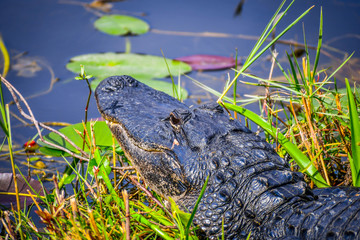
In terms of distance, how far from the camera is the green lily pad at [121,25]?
5289 millimetres

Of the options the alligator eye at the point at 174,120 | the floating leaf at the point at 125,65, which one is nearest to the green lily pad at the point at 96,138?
the alligator eye at the point at 174,120

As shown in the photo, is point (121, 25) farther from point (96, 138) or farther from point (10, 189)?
point (10, 189)

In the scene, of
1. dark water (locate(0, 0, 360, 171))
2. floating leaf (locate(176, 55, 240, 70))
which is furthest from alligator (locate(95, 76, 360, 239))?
floating leaf (locate(176, 55, 240, 70))

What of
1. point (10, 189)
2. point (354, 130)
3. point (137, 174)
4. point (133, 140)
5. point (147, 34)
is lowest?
point (10, 189)

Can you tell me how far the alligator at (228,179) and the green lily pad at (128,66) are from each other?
1861 millimetres

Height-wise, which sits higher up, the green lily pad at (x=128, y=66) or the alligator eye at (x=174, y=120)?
the alligator eye at (x=174, y=120)

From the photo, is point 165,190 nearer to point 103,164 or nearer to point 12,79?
point 103,164

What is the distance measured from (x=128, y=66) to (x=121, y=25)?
127 cm

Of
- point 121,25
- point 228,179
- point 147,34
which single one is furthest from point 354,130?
point 121,25

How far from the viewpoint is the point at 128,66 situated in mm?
4398

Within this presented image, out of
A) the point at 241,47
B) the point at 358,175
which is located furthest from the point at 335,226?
the point at 241,47

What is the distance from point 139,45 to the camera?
4996 millimetres

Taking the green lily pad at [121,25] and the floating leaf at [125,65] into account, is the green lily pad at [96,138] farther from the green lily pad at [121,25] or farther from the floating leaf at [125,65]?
the green lily pad at [121,25]

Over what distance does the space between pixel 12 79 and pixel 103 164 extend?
253 centimetres
